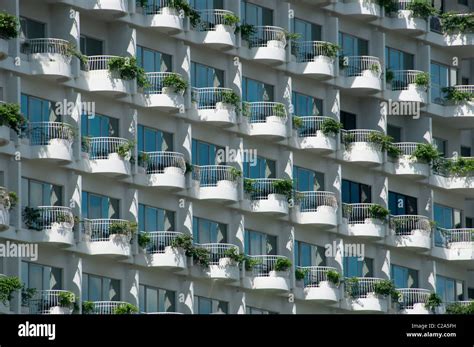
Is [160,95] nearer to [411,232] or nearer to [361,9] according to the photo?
[361,9]

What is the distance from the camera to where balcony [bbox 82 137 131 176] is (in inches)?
3590

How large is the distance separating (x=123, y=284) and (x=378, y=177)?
59.6 feet

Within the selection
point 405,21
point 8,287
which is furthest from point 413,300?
point 8,287

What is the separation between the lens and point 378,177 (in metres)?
106

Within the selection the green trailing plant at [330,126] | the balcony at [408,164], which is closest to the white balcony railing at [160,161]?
the green trailing plant at [330,126]

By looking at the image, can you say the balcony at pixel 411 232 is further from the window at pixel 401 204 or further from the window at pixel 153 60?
the window at pixel 153 60

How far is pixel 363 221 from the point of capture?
10369 centimetres

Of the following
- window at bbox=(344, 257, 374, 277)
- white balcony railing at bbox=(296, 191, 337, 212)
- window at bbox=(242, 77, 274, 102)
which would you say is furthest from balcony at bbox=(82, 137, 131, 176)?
window at bbox=(344, 257, 374, 277)

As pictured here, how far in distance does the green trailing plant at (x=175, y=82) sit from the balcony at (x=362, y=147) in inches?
458

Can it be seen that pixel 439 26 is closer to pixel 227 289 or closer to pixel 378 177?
pixel 378 177

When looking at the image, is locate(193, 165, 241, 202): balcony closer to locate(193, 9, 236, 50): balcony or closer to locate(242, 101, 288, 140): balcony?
locate(242, 101, 288, 140): balcony

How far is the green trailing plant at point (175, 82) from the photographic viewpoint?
94.2 m

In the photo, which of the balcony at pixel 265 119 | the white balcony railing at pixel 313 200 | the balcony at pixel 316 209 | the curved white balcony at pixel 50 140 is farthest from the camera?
the white balcony railing at pixel 313 200
